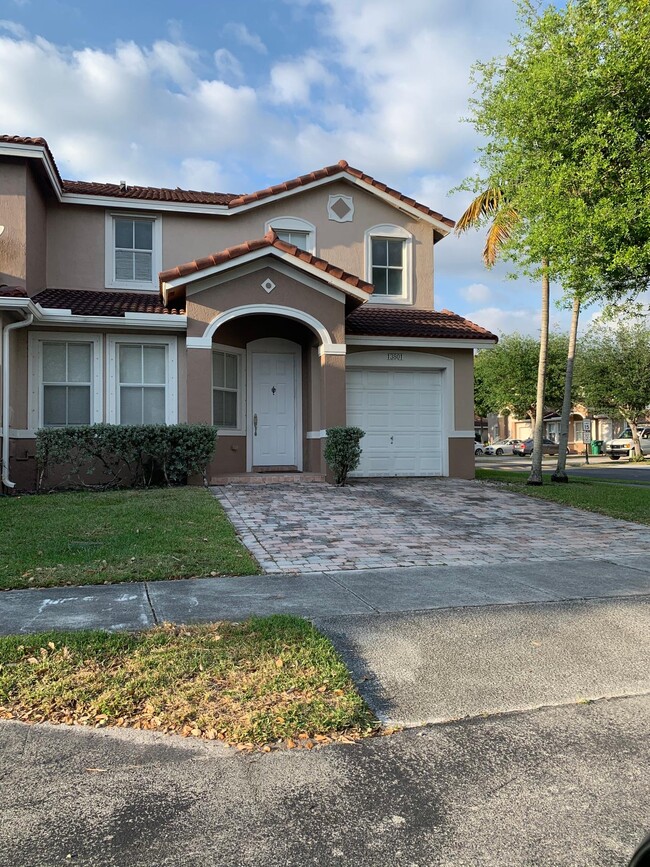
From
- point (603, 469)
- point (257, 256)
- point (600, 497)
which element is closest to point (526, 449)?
point (603, 469)

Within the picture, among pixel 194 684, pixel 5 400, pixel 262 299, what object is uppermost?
pixel 262 299

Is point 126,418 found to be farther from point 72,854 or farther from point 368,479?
point 72,854

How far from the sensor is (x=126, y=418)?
44.8 feet

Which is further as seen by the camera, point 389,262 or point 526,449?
point 526,449

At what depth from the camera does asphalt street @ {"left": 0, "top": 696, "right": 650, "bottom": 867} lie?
8.19 feet

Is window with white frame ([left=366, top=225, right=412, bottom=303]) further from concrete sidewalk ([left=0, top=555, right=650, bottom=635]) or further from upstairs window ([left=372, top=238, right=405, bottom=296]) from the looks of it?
concrete sidewalk ([left=0, top=555, right=650, bottom=635])

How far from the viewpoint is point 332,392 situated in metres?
13.6

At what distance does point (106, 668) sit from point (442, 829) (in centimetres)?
227

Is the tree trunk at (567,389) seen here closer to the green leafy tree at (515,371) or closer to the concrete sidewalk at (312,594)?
the concrete sidewalk at (312,594)

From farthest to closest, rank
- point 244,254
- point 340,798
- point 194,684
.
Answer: point 244,254 → point 194,684 → point 340,798

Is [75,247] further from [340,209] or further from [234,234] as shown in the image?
[340,209]

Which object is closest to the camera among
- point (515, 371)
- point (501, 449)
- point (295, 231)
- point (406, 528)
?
point (406, 528)

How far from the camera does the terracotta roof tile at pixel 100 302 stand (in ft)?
42.9

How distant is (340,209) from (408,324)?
331cm
